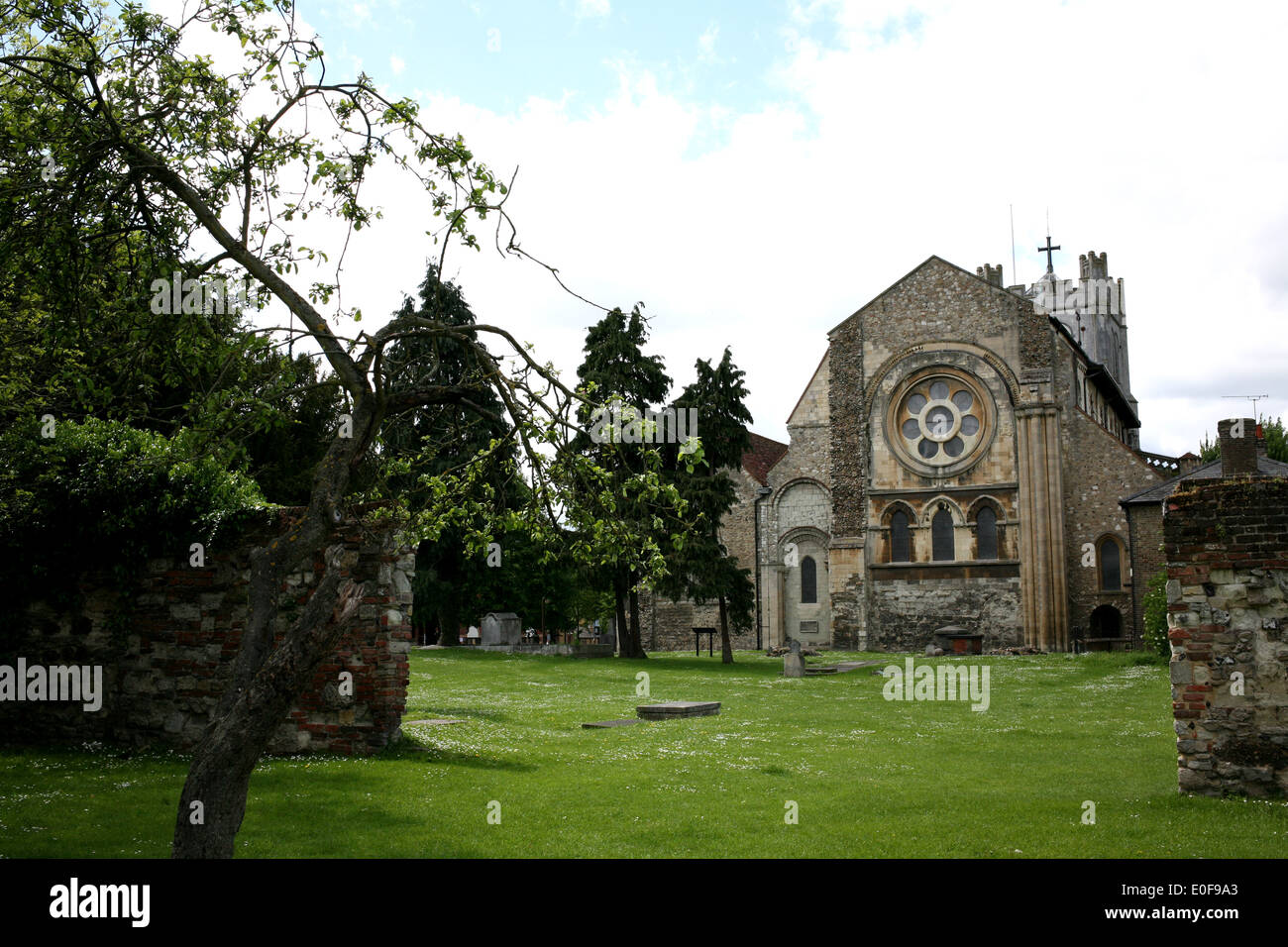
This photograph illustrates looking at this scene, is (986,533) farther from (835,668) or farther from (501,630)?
(501,630)

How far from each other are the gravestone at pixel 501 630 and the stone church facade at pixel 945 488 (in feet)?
43.3

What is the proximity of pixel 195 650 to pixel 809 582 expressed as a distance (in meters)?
37.3

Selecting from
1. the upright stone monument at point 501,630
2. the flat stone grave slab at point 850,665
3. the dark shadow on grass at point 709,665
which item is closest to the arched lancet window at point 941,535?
the dark shadow on grass at point 709,665

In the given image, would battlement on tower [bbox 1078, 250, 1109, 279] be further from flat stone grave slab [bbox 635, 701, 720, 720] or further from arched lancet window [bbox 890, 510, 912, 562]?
flat stone grave slab [bbox 635, 701, 720, 720]

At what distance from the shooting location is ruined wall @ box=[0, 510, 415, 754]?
44.7 feet

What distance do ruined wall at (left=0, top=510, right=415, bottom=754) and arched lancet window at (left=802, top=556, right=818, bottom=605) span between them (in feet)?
117

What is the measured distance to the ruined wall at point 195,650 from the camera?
13633 mm

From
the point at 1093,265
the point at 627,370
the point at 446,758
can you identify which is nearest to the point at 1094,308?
the point at 1093,265

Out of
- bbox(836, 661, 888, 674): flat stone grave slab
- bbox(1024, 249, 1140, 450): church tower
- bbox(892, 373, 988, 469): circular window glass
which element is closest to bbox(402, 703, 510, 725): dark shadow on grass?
bbox(836, 661, 888, 674): flat stone grave slab

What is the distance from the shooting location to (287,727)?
13445mm
